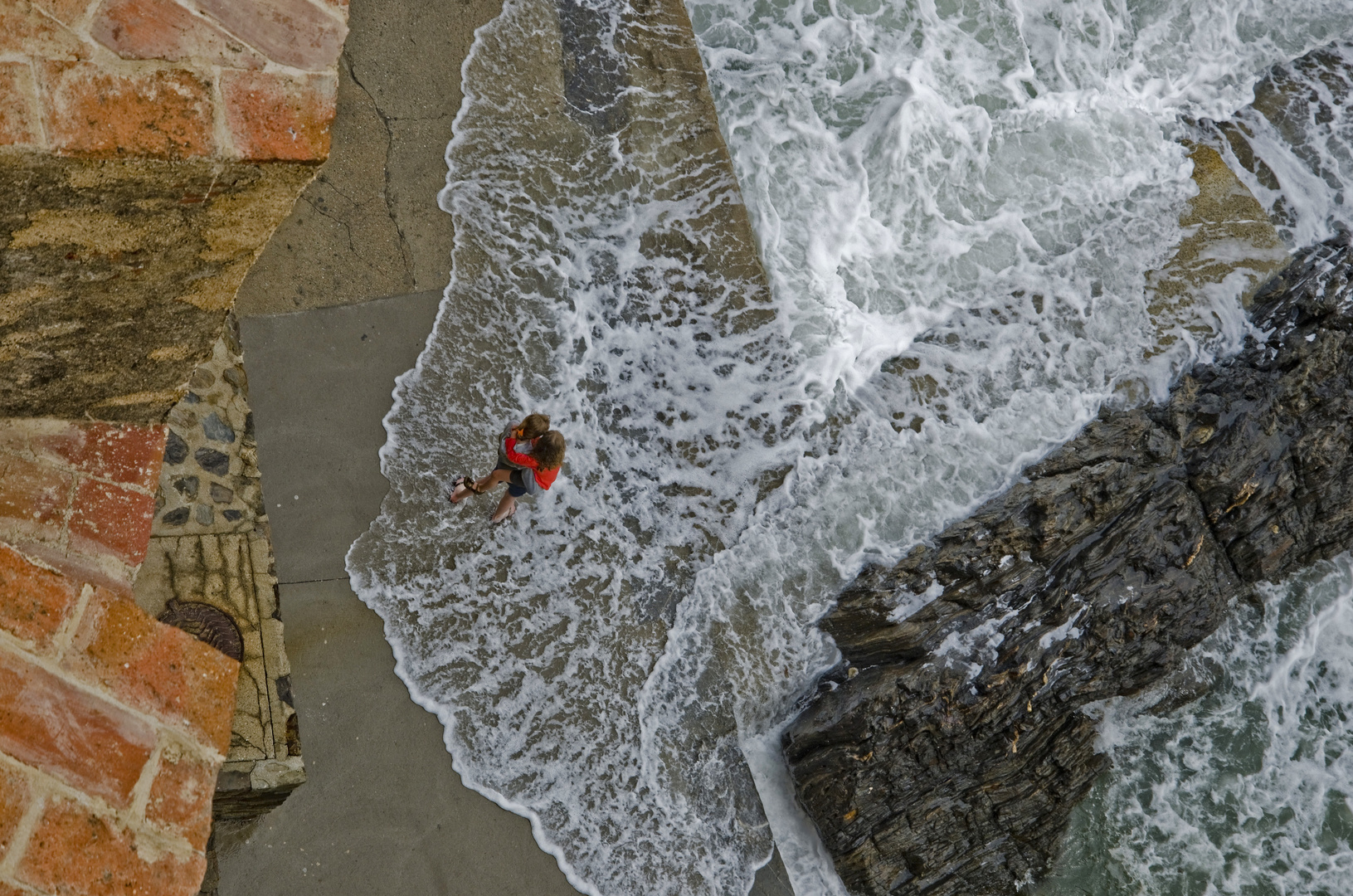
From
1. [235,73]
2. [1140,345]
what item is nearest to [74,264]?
[235,73]

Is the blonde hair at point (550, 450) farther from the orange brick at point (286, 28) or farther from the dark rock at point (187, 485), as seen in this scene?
the orange brick at point (286, 28)

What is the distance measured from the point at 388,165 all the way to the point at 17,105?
358 cm

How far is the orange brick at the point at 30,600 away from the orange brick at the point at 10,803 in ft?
0.95

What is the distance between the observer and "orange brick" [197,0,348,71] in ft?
7.38

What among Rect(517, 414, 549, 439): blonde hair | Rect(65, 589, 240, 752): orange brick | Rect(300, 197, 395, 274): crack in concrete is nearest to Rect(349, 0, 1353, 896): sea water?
Rect(300, 197, 395, 274): crack in concrete

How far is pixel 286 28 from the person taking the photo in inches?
91.2

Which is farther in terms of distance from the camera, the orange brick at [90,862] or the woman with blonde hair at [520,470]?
the woman with blonde hair at [520,470]

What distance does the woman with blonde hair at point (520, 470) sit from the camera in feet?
15.6

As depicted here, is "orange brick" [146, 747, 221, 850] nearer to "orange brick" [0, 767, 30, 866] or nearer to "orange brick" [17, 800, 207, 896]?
"orange brick" [17, 800, 207, 896]

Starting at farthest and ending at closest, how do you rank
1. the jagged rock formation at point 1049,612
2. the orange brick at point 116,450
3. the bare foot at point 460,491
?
the jagged rock formation at point 1049,612 < the bare foot at point 460,491 < the orange brick at point 116,450

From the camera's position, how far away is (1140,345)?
648 centimetres

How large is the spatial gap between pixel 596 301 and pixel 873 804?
3545mm

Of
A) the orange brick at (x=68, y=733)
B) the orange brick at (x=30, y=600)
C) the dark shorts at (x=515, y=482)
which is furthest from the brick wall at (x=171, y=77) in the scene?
the dark shorts at (x=515, y=482)

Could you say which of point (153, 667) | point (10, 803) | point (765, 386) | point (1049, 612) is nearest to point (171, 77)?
point (153, 667)
